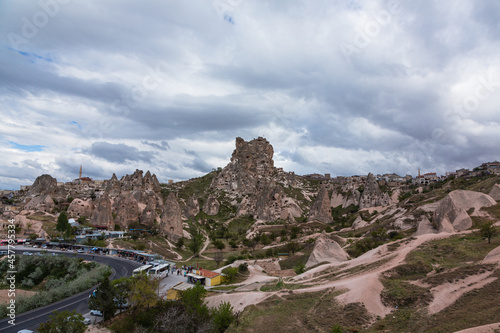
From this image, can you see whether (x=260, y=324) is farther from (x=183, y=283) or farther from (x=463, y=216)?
(x=463, y=216)

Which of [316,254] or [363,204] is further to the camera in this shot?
[363,204]

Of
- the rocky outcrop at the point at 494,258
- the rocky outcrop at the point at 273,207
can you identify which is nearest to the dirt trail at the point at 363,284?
the rocky outcrop at the point at 494,258

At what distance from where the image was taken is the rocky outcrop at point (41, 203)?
81175 mm

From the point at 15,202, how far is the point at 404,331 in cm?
11690

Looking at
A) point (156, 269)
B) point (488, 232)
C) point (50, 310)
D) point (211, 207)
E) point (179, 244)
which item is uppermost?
point (211, 207)

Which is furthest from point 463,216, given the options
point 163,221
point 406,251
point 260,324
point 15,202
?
point 15,202

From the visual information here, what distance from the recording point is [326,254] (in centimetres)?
3816

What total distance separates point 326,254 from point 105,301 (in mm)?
25735

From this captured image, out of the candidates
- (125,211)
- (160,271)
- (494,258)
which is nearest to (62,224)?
(125,211)

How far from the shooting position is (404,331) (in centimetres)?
1573

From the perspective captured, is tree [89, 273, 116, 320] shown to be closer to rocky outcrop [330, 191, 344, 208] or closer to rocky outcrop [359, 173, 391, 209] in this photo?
rocky outcrop [359, 173, 391, 209]

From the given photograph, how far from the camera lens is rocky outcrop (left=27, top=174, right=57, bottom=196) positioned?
92562mm

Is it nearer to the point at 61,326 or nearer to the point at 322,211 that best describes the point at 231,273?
the point at 61,326

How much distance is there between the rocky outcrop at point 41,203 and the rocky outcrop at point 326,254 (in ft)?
251
